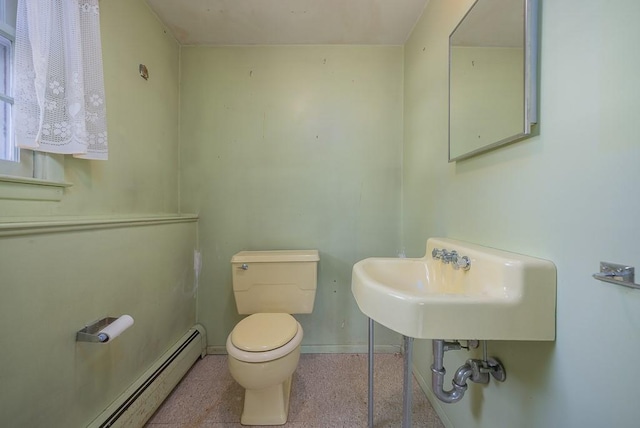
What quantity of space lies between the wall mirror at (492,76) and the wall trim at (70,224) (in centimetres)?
149

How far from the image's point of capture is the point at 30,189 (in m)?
0.80

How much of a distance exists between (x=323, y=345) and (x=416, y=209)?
1.15 meters

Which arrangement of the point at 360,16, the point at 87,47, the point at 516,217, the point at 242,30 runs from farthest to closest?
the point at 242,30 < the point at 360,16 < the point at 87,47 < the point at 516,217

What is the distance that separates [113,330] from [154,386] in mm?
571

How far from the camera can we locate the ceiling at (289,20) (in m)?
1.37

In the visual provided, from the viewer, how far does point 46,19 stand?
0.80m

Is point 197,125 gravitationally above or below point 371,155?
above

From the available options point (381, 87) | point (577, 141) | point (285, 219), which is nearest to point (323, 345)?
point (285, 219)

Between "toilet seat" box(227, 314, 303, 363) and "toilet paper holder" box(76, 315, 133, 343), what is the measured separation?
431mm

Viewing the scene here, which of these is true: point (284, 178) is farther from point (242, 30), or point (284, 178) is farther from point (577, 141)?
point (577, 141)

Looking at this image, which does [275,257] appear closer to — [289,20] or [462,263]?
[462,263]

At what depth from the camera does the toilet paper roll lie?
87cm

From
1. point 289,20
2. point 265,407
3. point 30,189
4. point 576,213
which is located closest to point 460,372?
point 576,213

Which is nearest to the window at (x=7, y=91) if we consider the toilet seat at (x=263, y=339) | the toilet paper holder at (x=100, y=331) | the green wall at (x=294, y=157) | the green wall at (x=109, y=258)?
the green wall at (x=109, y=258)
